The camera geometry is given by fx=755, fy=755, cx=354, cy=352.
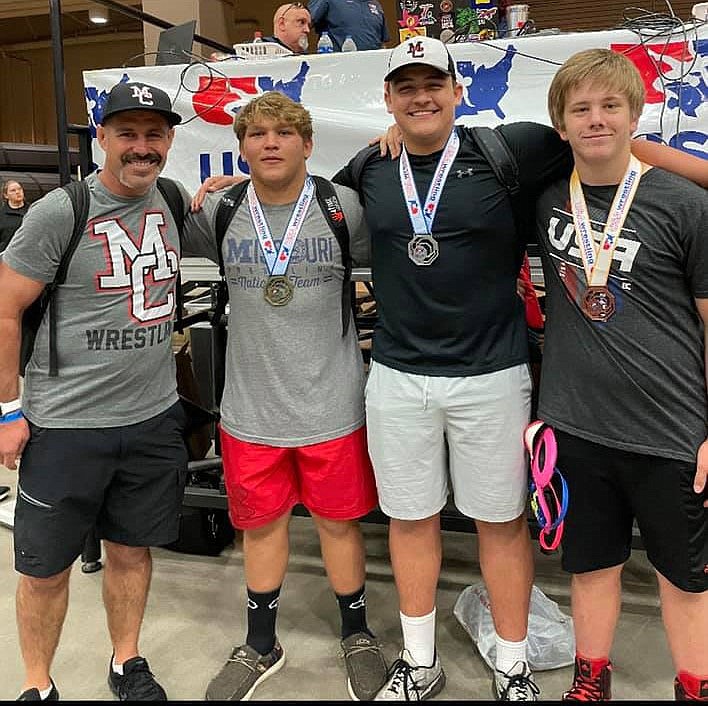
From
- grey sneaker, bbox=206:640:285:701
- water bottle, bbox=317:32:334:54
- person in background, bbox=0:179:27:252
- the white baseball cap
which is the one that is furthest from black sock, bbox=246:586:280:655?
person in background, bbox=0:179:27:252

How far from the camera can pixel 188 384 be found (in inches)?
129

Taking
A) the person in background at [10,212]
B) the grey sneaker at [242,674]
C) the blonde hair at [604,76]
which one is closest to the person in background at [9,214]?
the person in background at [10,212]

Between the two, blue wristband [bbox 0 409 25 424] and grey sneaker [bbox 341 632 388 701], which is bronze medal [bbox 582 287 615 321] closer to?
grey sneaker [bbox 341 632 388 701]

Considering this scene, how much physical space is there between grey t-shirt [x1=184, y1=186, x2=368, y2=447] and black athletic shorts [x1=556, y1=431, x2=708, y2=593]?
2.07ft

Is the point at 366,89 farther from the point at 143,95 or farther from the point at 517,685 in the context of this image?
the point at 517,685

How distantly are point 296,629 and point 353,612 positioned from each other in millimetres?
377

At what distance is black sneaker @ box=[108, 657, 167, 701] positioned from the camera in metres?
2.19

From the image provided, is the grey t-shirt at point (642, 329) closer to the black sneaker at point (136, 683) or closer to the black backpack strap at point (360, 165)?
the black backpack strap at point (360, 165)

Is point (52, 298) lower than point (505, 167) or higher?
lower

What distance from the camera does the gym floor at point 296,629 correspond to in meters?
2.30

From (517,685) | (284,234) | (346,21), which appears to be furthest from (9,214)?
(517,685)

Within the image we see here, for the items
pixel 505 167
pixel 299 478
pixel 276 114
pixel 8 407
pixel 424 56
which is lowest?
pixel 299 478

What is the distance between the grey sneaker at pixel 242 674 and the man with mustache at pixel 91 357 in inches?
20.1

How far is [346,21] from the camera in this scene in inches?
136
